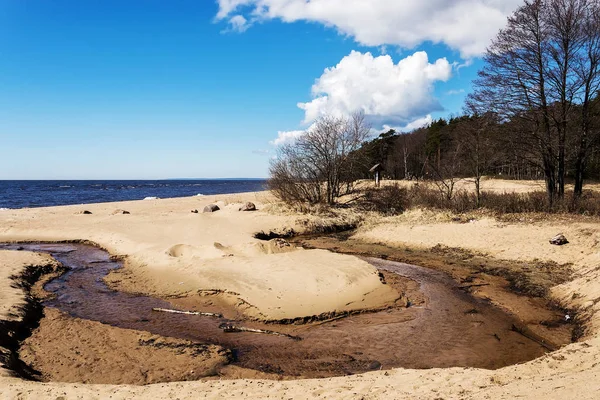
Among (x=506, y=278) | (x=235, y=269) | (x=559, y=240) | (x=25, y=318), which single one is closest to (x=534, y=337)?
(x=506, y=278)

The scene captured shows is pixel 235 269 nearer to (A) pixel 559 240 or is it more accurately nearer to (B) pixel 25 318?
(B) pixel 25 318

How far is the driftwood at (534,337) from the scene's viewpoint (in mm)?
7105

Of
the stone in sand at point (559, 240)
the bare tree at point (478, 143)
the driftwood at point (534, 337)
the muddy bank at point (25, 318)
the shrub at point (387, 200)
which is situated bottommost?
the driftwood at point (534, 337)

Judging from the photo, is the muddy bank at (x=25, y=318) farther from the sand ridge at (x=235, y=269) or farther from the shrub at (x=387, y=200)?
the shrub at (x=387, y=200)

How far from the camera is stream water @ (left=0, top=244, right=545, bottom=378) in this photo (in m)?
6.55

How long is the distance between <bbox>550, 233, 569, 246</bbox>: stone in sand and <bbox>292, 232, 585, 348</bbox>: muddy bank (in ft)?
4.44

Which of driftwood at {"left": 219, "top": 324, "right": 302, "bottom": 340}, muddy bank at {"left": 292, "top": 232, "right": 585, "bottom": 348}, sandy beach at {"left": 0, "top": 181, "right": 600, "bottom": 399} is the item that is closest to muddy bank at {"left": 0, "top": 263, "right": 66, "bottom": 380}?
sandy beach at {"left": 0, "top": 181, "right": 600, "bottom": 399}

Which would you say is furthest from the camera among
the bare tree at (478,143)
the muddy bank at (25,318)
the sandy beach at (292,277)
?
the bare tree at (478,143)

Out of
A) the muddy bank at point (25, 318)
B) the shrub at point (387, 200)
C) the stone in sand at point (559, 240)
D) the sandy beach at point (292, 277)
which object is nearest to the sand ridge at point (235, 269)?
the sandy beach at point (292, 277)

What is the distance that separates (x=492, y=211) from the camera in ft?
59.9

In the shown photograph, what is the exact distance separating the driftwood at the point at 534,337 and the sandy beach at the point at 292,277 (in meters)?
0.51

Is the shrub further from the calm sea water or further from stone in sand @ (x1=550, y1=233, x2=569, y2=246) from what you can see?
stone in sand @ (x1=550, y1=233, x2=569, y2=246)

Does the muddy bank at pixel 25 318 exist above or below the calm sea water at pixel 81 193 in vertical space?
below

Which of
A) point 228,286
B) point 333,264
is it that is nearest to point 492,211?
point 333,264
